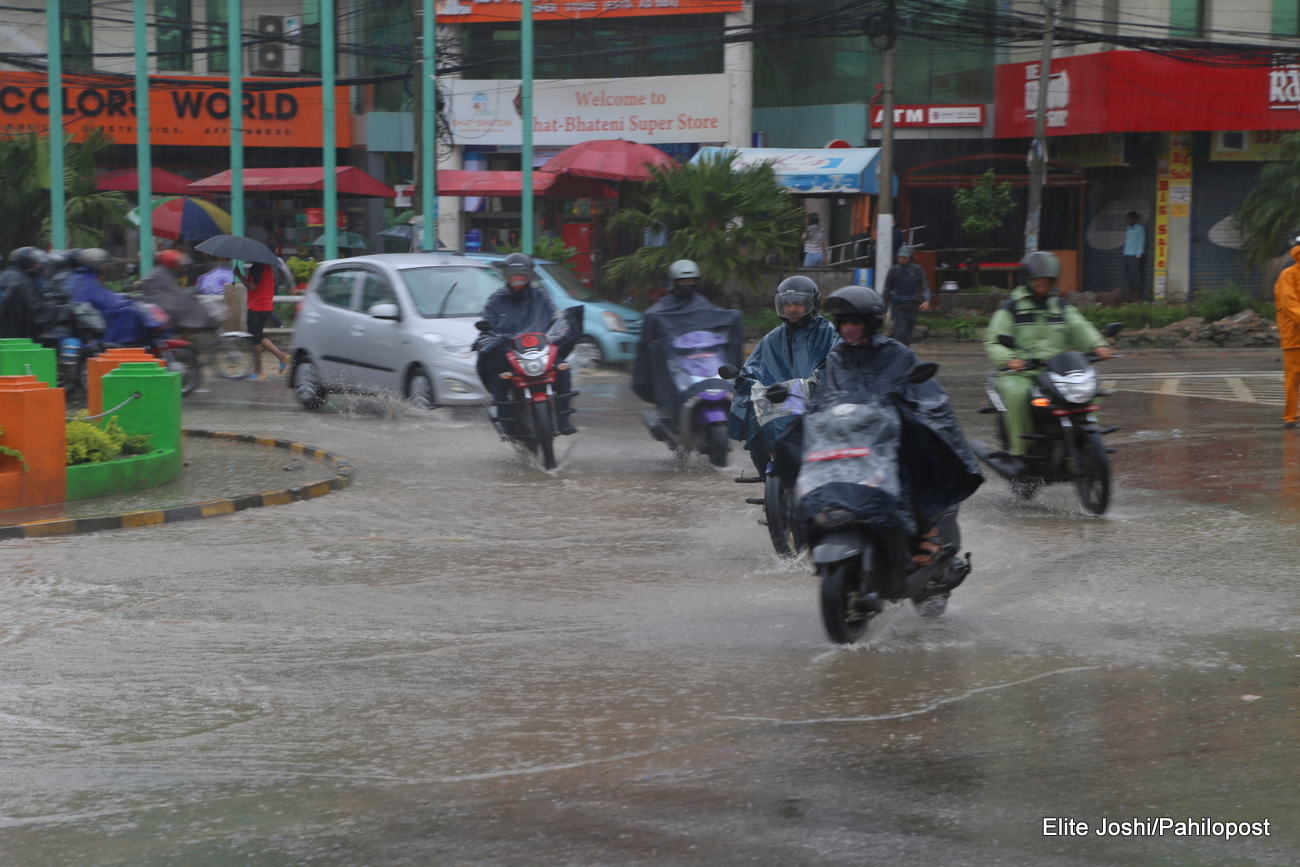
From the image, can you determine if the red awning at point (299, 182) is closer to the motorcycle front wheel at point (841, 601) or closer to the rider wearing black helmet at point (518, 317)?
the rider wearing black helmet at point (518, 317)

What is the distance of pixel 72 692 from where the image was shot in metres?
5.42

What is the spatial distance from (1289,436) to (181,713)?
1046 centimetres

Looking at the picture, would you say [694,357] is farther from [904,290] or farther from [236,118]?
[236,118]

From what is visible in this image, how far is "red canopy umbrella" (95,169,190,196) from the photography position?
35.9 meters

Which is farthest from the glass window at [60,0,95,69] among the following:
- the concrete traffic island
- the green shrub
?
the green shrub

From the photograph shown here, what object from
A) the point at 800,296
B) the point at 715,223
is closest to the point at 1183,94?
the point at 715,223

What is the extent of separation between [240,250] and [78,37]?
73.9ft

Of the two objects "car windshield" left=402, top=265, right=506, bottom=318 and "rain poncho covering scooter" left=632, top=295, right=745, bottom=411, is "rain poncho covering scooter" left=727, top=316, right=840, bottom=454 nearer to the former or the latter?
"rain poncho covering scooter" left=632, top=295, right=745, bottom=411

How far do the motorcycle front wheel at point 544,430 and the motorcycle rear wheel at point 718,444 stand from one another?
1.29 meters

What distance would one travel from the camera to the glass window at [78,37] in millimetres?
38688

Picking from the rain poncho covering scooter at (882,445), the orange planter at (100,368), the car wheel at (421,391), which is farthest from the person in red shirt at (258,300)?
the rain poncho covering scooter at (882,445)

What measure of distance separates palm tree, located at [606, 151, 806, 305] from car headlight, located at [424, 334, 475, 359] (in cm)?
962

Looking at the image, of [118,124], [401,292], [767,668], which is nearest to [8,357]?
[401,292]

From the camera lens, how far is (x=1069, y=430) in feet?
29.9
